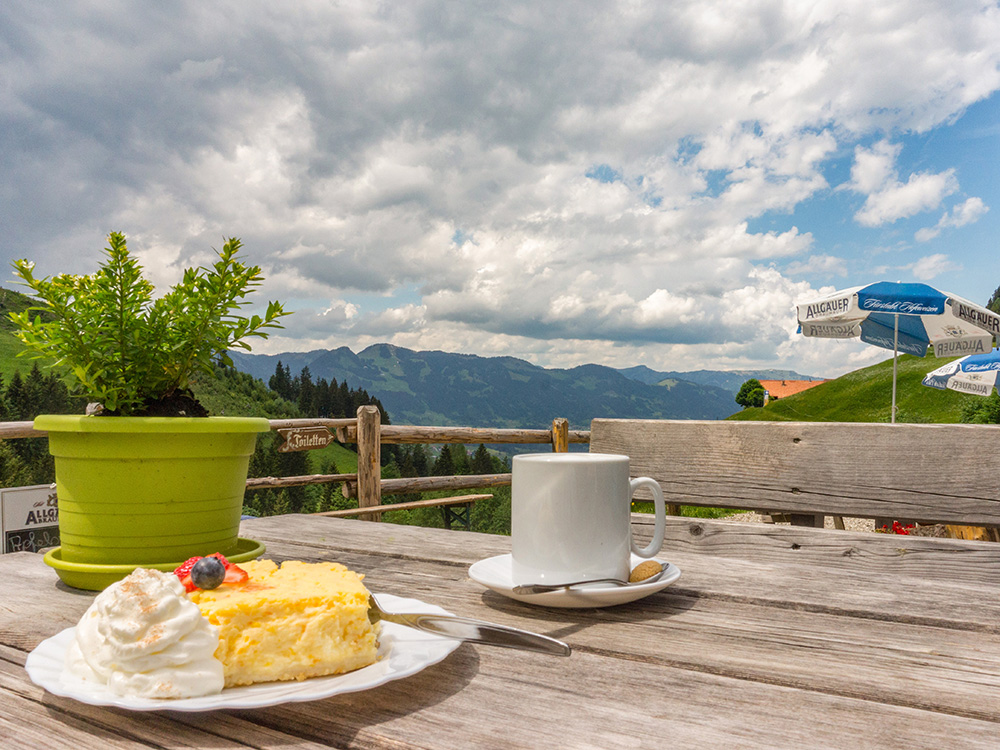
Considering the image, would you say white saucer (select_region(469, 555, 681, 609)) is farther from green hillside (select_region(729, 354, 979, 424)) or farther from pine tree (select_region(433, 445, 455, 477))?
green hillside (select_region(729, 354, 979, 424))

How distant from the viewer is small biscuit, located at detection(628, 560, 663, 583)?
2.78ft

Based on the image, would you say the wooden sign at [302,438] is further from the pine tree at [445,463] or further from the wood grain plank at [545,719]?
the pine tree at [445,463]

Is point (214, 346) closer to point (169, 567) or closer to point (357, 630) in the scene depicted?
point (169, 567)

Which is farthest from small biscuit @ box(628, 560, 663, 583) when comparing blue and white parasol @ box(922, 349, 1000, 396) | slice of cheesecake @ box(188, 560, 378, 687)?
blue and white parasol @ box(922, 349, 1000, 396)

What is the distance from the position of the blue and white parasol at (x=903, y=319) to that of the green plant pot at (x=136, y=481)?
28.9ft

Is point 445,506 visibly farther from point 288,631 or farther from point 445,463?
point 288,631

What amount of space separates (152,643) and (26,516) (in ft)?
8.18

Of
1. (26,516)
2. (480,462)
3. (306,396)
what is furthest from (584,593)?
(306,396)

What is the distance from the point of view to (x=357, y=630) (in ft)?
1.81

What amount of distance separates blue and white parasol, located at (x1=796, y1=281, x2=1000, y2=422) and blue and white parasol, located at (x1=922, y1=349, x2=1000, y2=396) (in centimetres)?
21

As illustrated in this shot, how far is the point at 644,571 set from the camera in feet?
2.81

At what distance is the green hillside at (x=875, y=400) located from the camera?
27688mm

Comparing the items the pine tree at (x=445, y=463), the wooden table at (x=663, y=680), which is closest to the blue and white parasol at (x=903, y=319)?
the pine tree at (x=445, y=463)

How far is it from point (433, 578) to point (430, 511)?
7174 millimetres
